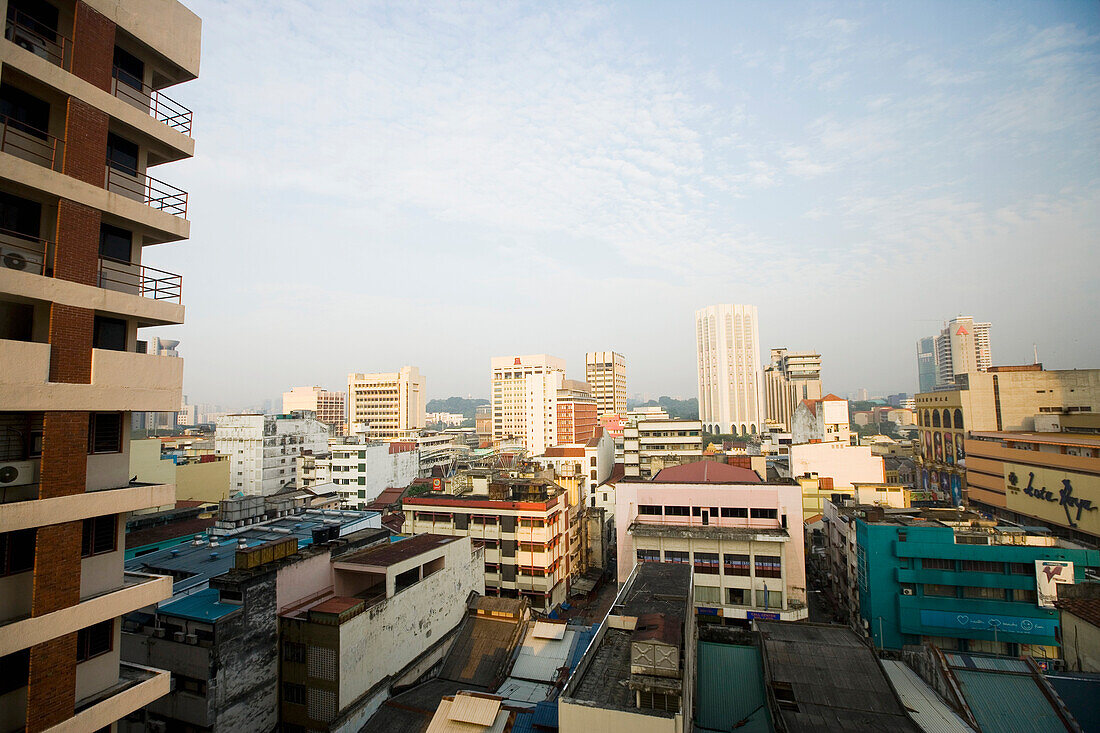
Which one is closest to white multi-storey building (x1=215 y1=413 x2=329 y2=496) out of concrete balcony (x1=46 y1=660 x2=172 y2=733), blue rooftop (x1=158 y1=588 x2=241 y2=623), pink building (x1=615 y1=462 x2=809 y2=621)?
blue rooftop (x1=158 y1=588 x2=241 y2=623)

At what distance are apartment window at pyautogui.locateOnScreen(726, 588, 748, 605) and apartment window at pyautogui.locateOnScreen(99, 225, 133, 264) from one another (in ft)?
117

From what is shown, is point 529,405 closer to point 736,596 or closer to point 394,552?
point 736,596

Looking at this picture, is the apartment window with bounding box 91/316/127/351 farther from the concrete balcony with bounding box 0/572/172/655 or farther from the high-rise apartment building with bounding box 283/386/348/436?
the high-rise apartment building with bounding box 283/386/348/436

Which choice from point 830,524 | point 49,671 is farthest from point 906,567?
point 49,671

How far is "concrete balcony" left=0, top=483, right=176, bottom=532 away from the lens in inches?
349

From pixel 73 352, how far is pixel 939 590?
40.7m

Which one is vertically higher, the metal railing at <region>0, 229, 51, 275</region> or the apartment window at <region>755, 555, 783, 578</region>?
the metal railing at <region>0, 229, 51, 275</region>

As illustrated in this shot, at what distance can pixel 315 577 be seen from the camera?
77.8ft

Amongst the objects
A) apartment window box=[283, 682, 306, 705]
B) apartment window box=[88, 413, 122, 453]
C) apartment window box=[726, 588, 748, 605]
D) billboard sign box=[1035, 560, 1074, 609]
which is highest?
apartment window box=[88, 413, 122, 453]

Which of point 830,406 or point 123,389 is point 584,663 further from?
point 830,406

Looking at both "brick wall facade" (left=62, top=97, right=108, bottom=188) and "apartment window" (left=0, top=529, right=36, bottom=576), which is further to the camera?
"brick wall facade" (left=62, top=97, right=108, bottom=188)

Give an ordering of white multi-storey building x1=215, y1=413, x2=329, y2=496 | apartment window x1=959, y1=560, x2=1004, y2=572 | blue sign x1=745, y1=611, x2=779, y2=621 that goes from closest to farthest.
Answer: apartment window x1=959, y1=560, x2=1004, y2=572 < blue sign x1=745, y1=611, x2=779, y2=621 < white multi-storey building x1=215, y1=413, x2=329, y2=496

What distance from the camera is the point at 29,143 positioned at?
10016 millimetres

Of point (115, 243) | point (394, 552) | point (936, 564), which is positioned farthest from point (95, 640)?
point (936, 564)
